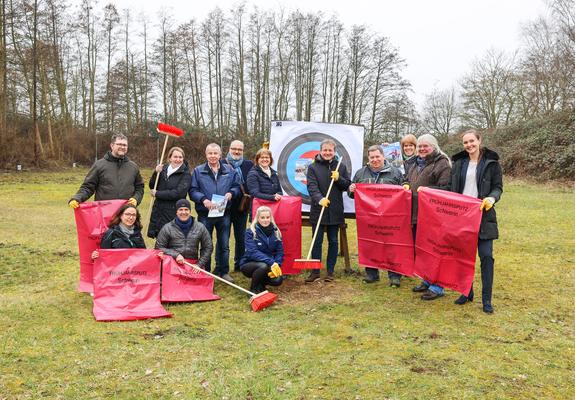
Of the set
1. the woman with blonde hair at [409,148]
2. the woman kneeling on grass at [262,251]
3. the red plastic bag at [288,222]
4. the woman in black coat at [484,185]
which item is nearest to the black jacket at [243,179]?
the red plastic bag at [288,222]

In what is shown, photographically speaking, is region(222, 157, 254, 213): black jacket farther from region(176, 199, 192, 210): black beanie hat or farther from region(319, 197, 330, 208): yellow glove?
region(319, 197, 330, 208): yellow glove

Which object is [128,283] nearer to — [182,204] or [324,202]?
[182,204]

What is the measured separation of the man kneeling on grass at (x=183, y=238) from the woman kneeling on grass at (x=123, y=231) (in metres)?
0.28

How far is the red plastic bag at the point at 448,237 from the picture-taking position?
15.5 feet

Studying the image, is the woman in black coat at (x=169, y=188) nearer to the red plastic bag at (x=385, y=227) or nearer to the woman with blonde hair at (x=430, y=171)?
the red plastic bag at (x=385, y=227)

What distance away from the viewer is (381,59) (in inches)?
1278

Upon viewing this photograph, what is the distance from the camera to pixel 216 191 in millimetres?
5844

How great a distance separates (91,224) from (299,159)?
10.9 feet

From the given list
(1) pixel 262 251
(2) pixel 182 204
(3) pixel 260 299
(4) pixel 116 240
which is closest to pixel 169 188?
(2) pixel 182 204

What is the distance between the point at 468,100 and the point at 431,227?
3032cm

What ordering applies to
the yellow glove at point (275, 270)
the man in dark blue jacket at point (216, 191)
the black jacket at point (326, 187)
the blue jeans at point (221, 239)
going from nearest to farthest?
the yellow glove at point (275, 270), the man in dark blue jacket at point (216, 191), the blue jeans at point (221, 239), the black jacket at point (326, 187)

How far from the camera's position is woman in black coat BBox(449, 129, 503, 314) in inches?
185

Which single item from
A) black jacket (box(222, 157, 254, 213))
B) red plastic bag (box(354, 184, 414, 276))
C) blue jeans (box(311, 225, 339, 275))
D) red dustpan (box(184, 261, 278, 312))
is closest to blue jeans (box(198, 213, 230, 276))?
black jacket (box(222, 157, 254, 213))

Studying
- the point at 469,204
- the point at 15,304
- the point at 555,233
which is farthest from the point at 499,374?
the point at 555,233
